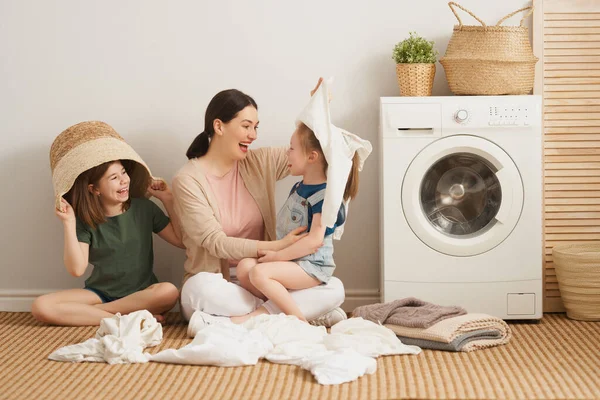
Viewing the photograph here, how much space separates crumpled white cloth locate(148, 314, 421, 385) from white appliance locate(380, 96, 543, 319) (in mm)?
445

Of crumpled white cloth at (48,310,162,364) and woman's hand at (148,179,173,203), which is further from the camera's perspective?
woman's hand at (148,179,173,203)

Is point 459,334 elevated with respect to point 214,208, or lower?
lower

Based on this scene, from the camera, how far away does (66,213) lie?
2994 mm

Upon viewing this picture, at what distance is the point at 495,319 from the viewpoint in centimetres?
277

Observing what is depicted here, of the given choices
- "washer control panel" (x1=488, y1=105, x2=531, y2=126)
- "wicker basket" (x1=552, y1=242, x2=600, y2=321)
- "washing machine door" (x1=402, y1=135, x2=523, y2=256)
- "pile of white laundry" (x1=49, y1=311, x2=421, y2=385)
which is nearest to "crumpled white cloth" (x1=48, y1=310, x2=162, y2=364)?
"pile of white laundry" (x1=49, y1=311, x2=421, y2=385)

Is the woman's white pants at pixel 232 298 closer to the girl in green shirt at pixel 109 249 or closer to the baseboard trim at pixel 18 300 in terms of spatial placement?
the girl in green shirt at pixel 109 249

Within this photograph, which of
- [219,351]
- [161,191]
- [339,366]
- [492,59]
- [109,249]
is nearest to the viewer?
[339,366]

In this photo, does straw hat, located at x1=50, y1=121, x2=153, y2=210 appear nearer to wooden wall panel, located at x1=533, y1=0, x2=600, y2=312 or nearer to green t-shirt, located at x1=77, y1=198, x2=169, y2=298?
green t-shirt, located at x1=77, y1=198, x2=169, y2=298

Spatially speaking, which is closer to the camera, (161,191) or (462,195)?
(462,195)

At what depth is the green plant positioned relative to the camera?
3.11 meters

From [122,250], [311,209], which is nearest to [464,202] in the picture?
[311,209]

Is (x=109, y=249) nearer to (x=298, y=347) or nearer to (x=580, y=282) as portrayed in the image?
(x=298, y=347)

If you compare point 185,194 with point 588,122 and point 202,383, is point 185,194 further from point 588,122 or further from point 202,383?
point 588,122

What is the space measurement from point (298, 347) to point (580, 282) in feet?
3.97
